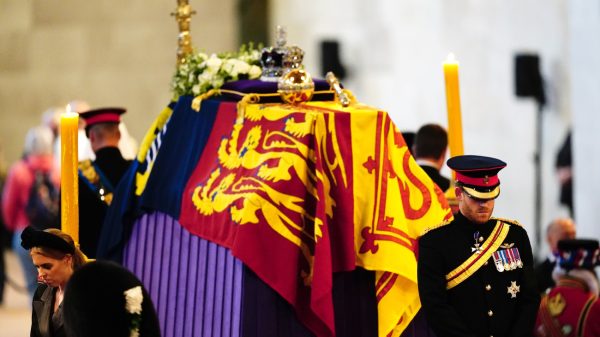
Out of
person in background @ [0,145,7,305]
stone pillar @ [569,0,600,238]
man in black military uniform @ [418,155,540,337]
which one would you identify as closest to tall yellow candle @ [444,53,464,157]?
man in black military uniform @ [418,155,540,337]

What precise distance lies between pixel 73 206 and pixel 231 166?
2.74 feet

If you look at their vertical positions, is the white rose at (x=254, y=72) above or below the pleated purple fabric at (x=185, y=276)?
above

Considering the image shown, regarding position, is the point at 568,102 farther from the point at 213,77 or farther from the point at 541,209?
the point at 213,77

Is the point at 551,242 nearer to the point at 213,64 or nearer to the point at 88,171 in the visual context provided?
the point at 213,64

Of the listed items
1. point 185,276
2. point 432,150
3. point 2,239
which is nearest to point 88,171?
point 185,276

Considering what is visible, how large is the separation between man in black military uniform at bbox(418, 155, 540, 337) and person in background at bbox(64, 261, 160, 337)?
141cm

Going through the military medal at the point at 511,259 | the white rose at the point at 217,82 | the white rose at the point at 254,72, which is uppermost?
the white rose at the point at 254,72

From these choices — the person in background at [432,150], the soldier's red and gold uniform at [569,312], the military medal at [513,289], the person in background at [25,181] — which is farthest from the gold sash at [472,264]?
the person in background at [25,181]

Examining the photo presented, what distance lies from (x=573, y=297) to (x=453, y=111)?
1.03m

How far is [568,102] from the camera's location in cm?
1141

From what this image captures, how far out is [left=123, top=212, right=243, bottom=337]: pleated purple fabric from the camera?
6559 millimetres

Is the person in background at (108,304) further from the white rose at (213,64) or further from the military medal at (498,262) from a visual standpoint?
the white rose at (213,64)

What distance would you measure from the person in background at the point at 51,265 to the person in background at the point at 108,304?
785 millimetres

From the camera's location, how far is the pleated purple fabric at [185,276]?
6559mm
